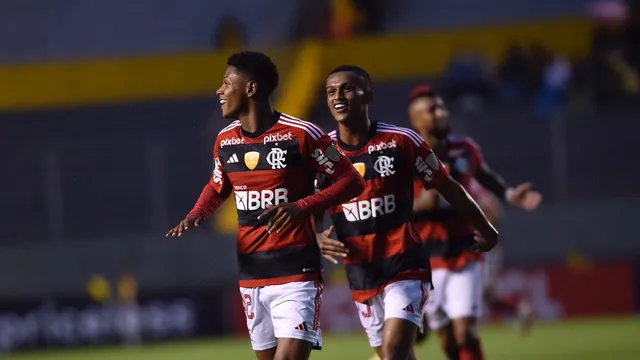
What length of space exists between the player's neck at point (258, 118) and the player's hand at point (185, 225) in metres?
0.61

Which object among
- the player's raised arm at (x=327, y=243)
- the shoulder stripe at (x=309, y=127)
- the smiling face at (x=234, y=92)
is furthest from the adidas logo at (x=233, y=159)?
the player's raised arm at (x=327, y=243)

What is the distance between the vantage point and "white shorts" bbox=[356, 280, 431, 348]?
848 cm

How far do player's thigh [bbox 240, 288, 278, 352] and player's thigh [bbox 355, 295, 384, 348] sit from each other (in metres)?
1.02

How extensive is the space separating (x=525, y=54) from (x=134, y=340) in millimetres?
8274

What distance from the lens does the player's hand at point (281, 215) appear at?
24.6 ft

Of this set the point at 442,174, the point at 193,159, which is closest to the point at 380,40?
the point at 193,159

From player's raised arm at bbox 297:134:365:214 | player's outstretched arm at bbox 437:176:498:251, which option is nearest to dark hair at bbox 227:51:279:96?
player's raised arm at bbox 297:134:365:214

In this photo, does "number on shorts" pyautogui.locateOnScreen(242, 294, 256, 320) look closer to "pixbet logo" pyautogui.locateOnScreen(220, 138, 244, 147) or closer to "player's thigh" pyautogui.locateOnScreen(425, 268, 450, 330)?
"pixbet logo" pyautogui.locateOnScreen(220, 138, 244, 147)

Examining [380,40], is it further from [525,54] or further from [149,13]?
[149,13]

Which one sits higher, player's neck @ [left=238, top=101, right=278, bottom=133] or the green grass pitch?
player's neck @ [left=238, top=101, right=278, bottom=133]

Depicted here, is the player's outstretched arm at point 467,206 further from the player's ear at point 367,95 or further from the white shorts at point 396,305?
the player's ear at point 367,95

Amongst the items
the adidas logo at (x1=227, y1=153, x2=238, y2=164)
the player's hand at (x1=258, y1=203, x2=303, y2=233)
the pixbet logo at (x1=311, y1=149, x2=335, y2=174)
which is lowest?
the player's hand at (x1=258, y1=203, x2=303, y2=233)

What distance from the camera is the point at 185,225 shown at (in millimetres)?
7879

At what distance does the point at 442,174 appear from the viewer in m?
8.60
